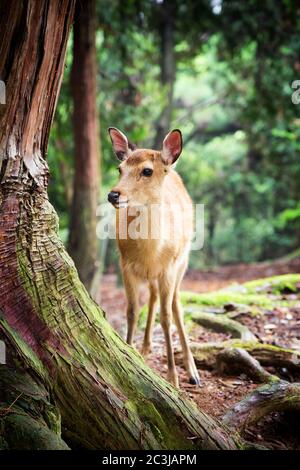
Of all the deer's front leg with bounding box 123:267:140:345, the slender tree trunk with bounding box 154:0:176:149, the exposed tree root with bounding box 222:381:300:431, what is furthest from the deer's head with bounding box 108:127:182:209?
the slender tree trunk with bounding box 154:0:176:149

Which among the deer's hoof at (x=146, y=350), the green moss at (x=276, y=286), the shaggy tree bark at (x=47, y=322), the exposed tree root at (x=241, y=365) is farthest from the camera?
the green moss at (x=276, y=286)

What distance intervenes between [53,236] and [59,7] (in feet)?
4.57

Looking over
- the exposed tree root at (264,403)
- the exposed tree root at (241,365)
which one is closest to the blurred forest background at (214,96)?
the exposed tree root at (241,365)

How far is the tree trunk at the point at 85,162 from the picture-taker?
300 inches

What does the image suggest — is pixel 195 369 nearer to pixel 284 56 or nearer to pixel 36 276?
pixel 36 276

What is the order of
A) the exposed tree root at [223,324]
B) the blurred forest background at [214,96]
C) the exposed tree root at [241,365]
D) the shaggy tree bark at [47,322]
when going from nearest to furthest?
the shaggy tree bark at [47,322] < the exposed tree root at [241,365] < the exposed tree root at [223,324] < the blurred forest background at [214,96]

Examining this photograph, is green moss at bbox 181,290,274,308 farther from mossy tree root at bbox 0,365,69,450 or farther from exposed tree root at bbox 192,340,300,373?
mossy tree root at bbox 0,365,69,450

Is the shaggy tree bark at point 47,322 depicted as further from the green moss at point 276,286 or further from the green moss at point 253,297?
the green moss at point 276,286

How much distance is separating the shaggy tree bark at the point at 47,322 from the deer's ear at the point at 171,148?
4.50 ft

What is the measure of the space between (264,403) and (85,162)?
5.53 meters

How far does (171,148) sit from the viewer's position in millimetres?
4160

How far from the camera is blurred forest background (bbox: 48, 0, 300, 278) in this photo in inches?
375

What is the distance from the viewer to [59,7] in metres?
2.79

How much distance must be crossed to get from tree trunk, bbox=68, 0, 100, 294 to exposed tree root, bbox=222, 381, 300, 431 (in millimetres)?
4991
